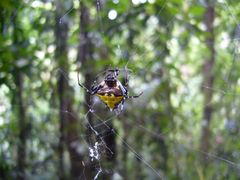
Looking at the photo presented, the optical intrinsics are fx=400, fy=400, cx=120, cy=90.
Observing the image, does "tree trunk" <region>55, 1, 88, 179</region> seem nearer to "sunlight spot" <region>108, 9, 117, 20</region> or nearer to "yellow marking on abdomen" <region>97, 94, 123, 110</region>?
"sunlight spot" <region>108, 9, 117, 20</region>

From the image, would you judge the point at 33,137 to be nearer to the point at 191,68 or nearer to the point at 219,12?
the point at 219,12

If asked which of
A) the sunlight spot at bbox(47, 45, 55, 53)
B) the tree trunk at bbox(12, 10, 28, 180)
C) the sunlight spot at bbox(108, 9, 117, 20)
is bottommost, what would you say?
the tree trunk at bbox(12, 10, 28, 180)

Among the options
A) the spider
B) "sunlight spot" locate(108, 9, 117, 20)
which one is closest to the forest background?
"sunlight spot" locate(108, 9, 117, 20)

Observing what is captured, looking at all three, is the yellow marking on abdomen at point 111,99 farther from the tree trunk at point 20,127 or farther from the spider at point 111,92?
the tree trunk at point 20,127

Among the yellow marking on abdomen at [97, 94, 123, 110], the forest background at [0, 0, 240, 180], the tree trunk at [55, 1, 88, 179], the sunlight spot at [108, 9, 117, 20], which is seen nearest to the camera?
the yellow marking on abdomen at [97, 94, 123, 110]

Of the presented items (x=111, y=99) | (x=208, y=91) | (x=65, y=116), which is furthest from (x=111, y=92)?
(x=208, y=91)

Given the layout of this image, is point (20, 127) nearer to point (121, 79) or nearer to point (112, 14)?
point (121, 79)

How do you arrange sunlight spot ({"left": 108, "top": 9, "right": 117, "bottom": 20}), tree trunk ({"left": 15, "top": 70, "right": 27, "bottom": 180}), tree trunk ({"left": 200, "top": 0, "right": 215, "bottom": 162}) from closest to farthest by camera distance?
sunlight spot ({"left": 108, "top": 9, "right": 117, "bottom": 20})
tree trunk ({"left": 15, "top": 70, "right": 27, "bottom": 180})
tree trunk ({"left": 200, "top": 0, "right": 215, "bottom": 162})

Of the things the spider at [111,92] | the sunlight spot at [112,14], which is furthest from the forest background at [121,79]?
the spider at [111,92]

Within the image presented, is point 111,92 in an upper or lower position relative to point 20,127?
upper
